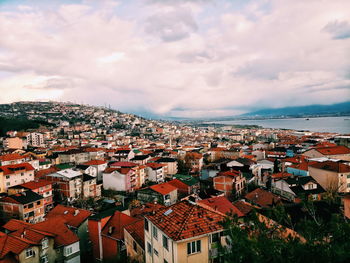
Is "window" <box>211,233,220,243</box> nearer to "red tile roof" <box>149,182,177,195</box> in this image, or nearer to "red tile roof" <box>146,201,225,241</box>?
"red tile roof" <box>146,201,225,241</box>

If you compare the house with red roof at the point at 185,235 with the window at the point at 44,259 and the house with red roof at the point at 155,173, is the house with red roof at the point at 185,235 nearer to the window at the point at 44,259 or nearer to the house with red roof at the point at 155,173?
the window at the point at 44,259

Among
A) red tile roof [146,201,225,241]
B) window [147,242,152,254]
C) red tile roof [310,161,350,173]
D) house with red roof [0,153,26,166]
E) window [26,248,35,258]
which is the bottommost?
window [26,248,35,258]

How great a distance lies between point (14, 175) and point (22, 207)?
1189 centimetres

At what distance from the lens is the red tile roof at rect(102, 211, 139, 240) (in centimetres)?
1665

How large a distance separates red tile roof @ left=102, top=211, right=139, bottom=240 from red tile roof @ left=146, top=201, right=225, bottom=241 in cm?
689

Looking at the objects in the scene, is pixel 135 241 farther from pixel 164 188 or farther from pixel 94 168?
pixel 94 168

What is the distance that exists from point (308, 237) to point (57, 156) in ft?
183

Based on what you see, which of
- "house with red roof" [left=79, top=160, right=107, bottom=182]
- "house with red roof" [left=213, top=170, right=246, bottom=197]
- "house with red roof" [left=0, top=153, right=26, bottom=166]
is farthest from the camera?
"house with red roof" [left=0, top=153, right=26, bottom=166]

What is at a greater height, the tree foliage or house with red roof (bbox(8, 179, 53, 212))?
the tree foliage

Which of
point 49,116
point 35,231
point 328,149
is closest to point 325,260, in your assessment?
point 35,231

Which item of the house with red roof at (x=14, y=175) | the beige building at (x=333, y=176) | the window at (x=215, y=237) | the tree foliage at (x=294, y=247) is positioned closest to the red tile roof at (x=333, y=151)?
the beige building at (x=333, y=176)

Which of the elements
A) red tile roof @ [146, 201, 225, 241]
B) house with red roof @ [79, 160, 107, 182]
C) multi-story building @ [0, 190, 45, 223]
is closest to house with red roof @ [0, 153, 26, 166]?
house with red roof @ [79, 160, 107, 182]

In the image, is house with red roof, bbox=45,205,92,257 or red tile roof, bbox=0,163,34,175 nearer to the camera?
house with red roof, bbox=45,205,92,257

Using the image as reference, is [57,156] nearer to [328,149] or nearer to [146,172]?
[146,172]
